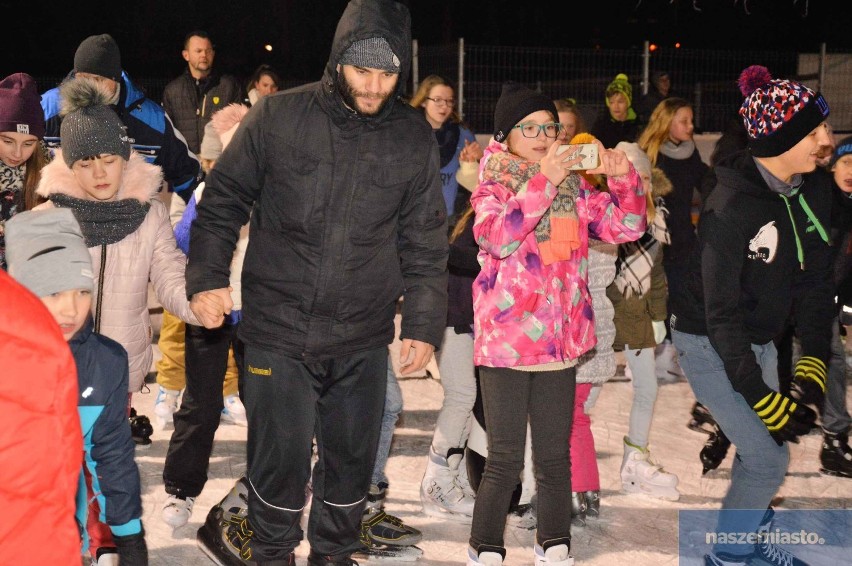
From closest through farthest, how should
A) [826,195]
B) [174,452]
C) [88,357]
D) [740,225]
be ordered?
[88,357] → [740,225] → [826,195] → [174,452]

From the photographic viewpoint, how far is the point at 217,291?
10.2 ft

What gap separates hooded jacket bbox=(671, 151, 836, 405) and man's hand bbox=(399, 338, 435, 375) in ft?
3.21

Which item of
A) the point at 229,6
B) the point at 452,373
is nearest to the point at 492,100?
the point at 452,373

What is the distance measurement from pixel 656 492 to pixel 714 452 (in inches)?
19.1

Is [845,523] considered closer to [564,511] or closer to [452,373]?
[564,511]

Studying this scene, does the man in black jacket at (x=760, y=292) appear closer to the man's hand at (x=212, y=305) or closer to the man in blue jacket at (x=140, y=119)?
the man's hand at (x=212, y=305)

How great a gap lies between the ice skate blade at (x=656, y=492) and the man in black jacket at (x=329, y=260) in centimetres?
172

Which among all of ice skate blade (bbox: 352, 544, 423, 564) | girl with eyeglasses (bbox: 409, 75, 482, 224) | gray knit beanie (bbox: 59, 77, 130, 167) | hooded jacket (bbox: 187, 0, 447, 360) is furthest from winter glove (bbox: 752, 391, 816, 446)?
girl with eyeglasses (bbox: 409, 75, 482, 224)

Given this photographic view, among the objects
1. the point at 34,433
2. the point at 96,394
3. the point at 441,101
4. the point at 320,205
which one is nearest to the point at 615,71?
the point at 441,101

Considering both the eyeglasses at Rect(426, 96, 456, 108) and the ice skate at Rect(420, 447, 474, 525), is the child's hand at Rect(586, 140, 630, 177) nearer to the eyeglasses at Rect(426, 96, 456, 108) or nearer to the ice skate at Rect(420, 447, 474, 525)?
the ice skate at Rect(420, 447, 474, 525)

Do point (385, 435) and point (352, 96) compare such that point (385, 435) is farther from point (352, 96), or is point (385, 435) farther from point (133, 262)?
point (352, 96)

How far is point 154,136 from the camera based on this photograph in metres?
5.07

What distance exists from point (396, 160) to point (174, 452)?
1.74m

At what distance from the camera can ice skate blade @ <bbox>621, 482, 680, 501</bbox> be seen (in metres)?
4.65
